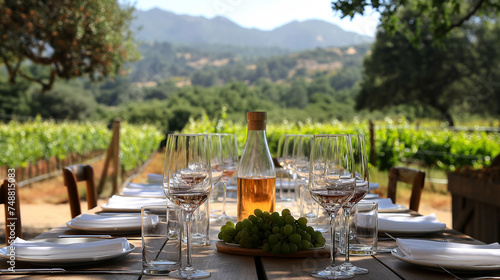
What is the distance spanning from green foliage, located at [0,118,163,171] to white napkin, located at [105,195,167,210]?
24.8ft

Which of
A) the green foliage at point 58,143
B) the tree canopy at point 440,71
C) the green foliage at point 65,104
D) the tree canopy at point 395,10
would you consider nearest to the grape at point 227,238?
the tree canopy at point 395,10

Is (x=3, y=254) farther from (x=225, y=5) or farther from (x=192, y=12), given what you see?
(x=192, y=12)

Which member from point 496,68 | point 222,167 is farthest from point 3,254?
point 496,68

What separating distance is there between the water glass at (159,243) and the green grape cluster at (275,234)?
202 millimetres

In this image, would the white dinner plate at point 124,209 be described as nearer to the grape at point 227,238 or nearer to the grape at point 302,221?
the grape at point 227,238

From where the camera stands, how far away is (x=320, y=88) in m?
35.2

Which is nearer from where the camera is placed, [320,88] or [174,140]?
[174,140]

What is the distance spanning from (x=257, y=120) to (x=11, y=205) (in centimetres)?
99

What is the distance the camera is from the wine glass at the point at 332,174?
3.72 feet

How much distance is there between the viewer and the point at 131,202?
197 cm

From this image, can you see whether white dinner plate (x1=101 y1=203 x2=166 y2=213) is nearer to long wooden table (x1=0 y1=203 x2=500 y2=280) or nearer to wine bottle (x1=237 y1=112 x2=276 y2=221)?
wine bottle (x1=237 y1=112 x2=276 y2=221)

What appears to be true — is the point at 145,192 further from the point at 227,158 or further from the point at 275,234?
the point at 275,234

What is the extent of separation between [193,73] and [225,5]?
133ft

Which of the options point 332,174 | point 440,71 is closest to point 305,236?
point 332,174
